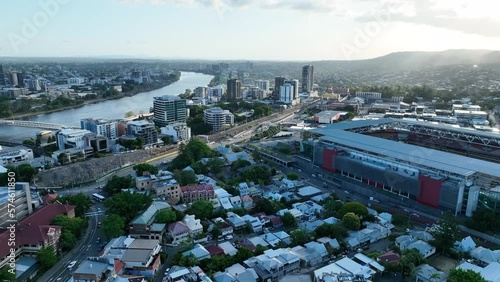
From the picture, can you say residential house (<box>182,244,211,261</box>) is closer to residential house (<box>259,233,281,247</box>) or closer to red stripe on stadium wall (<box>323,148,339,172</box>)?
residential house (<box>259,233,281,247</box>)

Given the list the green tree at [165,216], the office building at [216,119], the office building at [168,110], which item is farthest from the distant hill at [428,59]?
the green tree at [165,216]

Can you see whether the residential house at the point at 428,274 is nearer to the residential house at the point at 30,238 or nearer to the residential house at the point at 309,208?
the residential house at the point at 309,208

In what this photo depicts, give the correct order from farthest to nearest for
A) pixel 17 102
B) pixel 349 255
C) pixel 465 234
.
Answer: pixel 17 102 < pixel 465 234 < pixel 349 255

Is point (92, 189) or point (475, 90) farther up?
point (475, 90)

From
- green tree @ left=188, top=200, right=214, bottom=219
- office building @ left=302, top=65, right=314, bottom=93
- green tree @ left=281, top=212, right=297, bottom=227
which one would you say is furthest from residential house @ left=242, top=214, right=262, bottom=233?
office building @ left=302, top=65, right=314, bottom=93

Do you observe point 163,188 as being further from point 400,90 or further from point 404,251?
point 400,90

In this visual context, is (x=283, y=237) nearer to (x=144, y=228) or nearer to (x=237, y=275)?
(x=237, y=275)

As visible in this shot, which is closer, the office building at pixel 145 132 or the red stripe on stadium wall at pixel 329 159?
the red stripe on stadium wall at pixel 329 159

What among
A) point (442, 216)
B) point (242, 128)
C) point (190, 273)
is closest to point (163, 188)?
point (190, 273)
